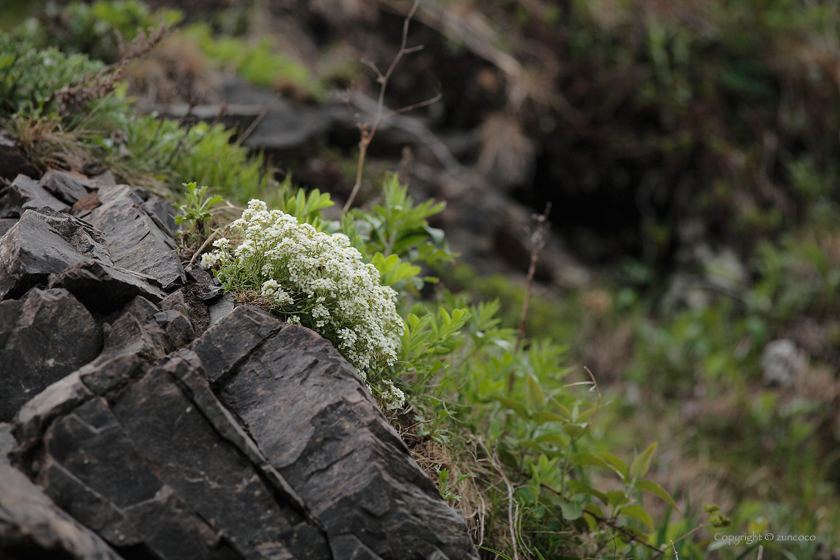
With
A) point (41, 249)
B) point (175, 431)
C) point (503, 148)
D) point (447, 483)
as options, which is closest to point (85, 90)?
point (41, 249)

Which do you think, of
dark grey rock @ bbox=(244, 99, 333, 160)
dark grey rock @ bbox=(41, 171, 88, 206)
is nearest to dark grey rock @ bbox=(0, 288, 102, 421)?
dark grey rock @ bbox=(41, 171, 88, 206)

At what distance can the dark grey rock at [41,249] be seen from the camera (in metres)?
2.10

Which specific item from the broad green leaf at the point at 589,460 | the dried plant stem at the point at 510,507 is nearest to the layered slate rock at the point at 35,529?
the dried plant stem at the point at 510,507

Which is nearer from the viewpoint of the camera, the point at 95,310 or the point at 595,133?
the point at 95,310

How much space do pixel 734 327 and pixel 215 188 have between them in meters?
6.78

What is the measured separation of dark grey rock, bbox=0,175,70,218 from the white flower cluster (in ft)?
3.16

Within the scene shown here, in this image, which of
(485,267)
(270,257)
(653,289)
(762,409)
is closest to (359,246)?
(270,257)

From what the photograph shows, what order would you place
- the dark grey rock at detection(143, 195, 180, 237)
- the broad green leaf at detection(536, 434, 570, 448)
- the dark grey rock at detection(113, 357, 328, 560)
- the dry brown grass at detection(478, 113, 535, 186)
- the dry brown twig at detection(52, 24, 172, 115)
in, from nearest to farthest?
the dark grey rock at detection(113, 357, 328, 560)
the dark grey rock at detection(143, 195, 180, 237)
the broad green leaf at detection(536, 434, 570, 448)
the dry brown twig at detection(52, 24, 172, 115)
the dry brown grass at detection(478, 113, 535, 186)

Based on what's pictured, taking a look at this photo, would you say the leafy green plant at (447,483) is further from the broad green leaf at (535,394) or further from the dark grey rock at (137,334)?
the dark grey rock at (137,334)

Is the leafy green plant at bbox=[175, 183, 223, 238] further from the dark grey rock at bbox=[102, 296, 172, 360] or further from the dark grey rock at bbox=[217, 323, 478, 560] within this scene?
the dark grey rock at bbox=[217, 323, 478, 560]

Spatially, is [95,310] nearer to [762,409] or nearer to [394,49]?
[762,409]

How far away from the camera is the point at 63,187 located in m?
2.81

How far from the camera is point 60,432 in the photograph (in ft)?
5.55

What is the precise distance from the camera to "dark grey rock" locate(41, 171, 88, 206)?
2775mm
